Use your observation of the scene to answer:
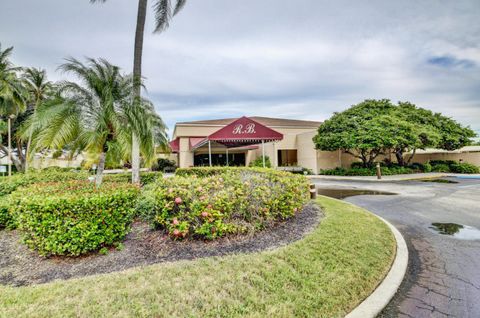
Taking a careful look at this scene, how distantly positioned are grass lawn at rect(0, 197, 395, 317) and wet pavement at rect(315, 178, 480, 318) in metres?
0.42

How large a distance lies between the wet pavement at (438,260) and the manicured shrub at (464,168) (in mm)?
19275

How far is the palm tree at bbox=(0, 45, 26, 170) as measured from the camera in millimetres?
19578

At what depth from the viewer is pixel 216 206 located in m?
4.11

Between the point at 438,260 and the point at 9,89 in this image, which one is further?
the point at 9,89

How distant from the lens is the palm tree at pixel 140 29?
6596mm

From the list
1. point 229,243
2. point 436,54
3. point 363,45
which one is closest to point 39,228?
point 229,243

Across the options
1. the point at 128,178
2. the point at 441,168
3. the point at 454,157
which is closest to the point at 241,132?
the point at 128,178

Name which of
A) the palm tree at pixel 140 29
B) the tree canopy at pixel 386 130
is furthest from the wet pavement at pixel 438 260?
the tree canopy at pixel 386 130

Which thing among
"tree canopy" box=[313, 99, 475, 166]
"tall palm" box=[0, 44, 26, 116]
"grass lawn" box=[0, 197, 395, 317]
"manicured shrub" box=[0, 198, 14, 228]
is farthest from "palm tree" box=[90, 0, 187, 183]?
"tall palm" box=[0, 44, 26, 116]

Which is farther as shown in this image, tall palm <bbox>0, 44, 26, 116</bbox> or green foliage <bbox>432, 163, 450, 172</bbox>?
green foliage <bbox>432, 163, 450, 172</bbox>

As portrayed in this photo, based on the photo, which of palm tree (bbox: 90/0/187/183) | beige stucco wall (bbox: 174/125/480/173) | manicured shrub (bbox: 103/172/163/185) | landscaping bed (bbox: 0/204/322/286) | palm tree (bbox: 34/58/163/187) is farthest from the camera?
beige stucco wall (bbox: 174/125/480/173)

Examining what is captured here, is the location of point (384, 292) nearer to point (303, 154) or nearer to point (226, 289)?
point (226, 289)

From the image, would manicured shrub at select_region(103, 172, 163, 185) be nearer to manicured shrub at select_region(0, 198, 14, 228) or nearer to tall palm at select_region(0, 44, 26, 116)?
manicured shrub at select_region(0, 198, 14, 228)

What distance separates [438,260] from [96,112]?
326 inches
